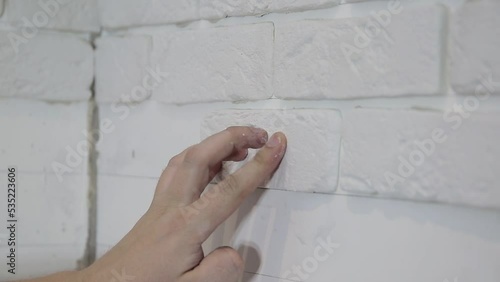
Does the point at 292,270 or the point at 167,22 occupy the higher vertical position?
the point at 167,22

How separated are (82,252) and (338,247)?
1.73 ft

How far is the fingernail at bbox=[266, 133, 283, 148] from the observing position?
31.4 inches

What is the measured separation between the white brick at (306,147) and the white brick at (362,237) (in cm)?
2

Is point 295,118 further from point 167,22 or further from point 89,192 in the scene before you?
point 89,192

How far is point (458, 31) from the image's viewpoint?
66 centimetres

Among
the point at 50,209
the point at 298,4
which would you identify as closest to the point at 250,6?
the point at 298,4

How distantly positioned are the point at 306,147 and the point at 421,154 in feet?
0.53

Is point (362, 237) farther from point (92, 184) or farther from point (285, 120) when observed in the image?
point (92, 184)

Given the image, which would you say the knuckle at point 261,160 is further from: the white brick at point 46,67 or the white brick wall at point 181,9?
the white brick at point 46,67

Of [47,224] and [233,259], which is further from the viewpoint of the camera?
[47,224]

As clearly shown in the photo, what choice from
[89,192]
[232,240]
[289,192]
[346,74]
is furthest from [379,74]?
[89,192]

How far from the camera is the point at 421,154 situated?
687 millimetres

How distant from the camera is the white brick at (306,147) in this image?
762mm

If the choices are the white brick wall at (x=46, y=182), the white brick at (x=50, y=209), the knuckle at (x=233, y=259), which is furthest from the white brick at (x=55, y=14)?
the knuckle at (x=233, y=259)
